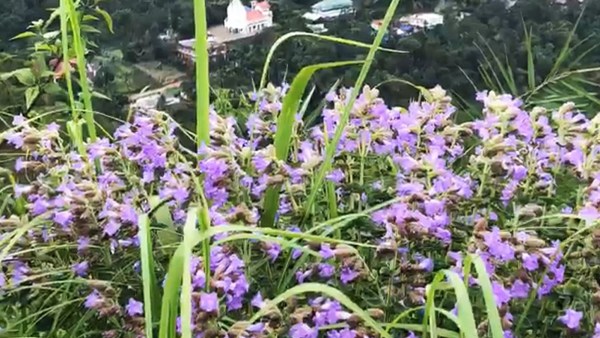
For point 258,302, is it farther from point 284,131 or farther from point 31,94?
point 31,94

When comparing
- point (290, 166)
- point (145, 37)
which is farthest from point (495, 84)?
point (290, 166)

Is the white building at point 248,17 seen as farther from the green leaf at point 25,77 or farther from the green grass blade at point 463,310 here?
the green grass blade at point 463,310

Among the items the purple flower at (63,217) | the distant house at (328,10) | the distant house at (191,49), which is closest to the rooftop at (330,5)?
the distant house at (328,10)

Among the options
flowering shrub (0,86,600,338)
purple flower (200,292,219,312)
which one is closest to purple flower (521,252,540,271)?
flowering shrub (0,86,600,338)

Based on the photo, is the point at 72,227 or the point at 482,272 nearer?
the point at 482,272

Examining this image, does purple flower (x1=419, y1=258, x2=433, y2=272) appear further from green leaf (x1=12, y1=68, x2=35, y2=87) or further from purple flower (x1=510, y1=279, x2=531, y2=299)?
green leaf (x1=12, y1=68, x2=35, y2=87)

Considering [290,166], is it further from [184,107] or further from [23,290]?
[184,107]

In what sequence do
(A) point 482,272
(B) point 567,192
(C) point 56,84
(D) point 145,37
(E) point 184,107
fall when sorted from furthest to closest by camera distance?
(D) point 145,37
(E) point 184,107
(C) point 56,84
(B) point 567,192
(A) point 482,272
